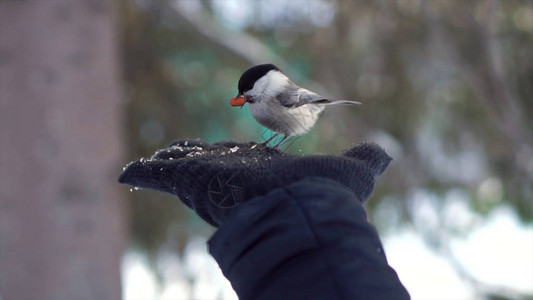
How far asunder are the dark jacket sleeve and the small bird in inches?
5.8

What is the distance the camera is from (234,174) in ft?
2.32

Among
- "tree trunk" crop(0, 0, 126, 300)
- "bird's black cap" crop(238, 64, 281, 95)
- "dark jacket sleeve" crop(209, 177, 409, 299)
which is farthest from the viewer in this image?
"tree trunk" crop(0, 0, 126, 300)

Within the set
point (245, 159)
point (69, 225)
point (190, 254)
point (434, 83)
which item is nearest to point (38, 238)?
point (69, 225)

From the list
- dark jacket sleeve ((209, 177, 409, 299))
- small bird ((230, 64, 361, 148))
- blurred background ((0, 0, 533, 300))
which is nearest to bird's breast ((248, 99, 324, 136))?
small bird ((230, 64, 361, 148))

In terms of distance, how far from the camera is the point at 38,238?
7.39 feet

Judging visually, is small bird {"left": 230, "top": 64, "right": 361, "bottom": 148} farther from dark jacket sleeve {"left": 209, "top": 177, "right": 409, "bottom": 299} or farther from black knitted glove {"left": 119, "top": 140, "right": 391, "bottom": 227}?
dark jacket sleeve {"left": 209, "top": 177, "right": 409, "bottom": 299}

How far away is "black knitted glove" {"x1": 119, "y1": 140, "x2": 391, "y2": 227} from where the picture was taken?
714mm

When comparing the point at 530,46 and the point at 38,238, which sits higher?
the point at 530,46

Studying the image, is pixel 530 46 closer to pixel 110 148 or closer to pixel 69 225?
pixel 110 148

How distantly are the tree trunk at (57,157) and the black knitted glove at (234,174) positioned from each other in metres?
1.62

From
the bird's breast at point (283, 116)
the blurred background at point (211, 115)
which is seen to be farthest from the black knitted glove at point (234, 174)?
the blurred background at point (211, 115)

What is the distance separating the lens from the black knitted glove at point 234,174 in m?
0.71

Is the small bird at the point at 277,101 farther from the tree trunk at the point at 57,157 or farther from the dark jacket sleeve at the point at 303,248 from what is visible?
the tree trunk at the point at 57,157

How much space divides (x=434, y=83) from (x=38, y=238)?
2157 mm
